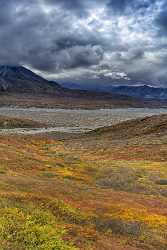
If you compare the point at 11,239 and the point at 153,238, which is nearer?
the point at 11,239

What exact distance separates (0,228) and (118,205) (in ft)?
40.0

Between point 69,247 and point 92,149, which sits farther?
point 92,149

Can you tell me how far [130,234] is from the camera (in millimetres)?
25062

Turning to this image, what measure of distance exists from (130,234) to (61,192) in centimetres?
776

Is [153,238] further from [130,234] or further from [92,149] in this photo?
[92,149]

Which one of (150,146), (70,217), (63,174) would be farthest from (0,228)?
(150,146)

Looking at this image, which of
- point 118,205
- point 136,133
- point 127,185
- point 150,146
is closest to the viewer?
point 118,205

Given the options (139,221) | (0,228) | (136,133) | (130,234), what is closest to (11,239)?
(0,228)

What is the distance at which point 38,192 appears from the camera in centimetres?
2920

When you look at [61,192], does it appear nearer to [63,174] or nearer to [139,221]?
[139,221]

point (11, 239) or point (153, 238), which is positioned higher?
point (11, 239)

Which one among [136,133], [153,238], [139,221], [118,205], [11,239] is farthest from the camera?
[136,133]

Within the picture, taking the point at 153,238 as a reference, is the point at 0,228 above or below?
above

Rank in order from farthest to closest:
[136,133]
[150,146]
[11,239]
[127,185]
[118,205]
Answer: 1. [136,133]
2. [150,146]
3. [127,185]
4. [118,205]
5. [11,239]
